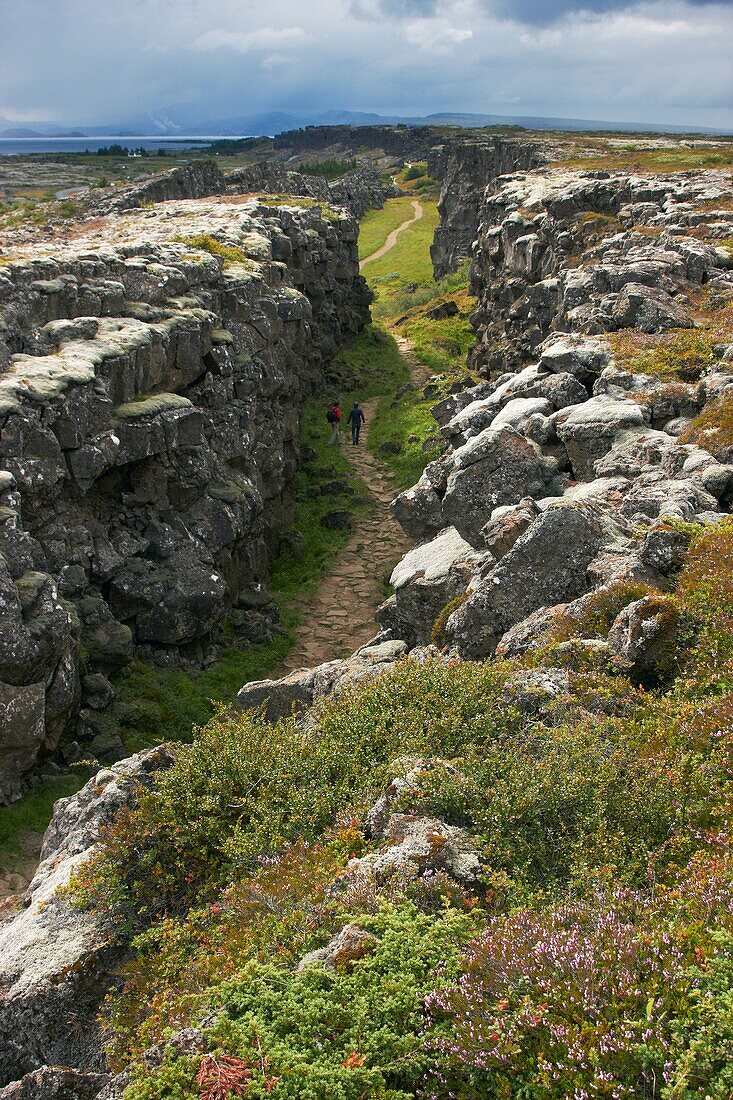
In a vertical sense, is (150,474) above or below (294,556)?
above

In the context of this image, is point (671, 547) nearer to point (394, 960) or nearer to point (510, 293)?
point (394, 960)

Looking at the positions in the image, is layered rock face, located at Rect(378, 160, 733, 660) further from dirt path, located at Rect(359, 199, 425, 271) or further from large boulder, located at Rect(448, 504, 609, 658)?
dirt path, located at Rect(359, 199, 425, 271)

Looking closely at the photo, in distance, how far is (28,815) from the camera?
663 inches

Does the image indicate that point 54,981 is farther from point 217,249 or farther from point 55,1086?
point 217,249

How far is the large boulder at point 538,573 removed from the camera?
47.1ft

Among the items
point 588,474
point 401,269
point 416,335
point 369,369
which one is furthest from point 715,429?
point 401,269

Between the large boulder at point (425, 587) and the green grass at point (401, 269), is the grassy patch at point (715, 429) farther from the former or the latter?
the green grass at point (401, 269)

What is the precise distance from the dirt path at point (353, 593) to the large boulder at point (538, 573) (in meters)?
11.0

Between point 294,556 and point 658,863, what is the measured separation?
83.8 ft

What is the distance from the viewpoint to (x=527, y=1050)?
548 centimetres

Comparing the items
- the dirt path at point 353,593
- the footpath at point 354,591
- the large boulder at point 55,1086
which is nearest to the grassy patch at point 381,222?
the footpath at point 354,591

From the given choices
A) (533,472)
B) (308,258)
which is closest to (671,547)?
(533,472)

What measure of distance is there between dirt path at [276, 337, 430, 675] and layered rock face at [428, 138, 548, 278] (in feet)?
182

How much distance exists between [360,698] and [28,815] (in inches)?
370
